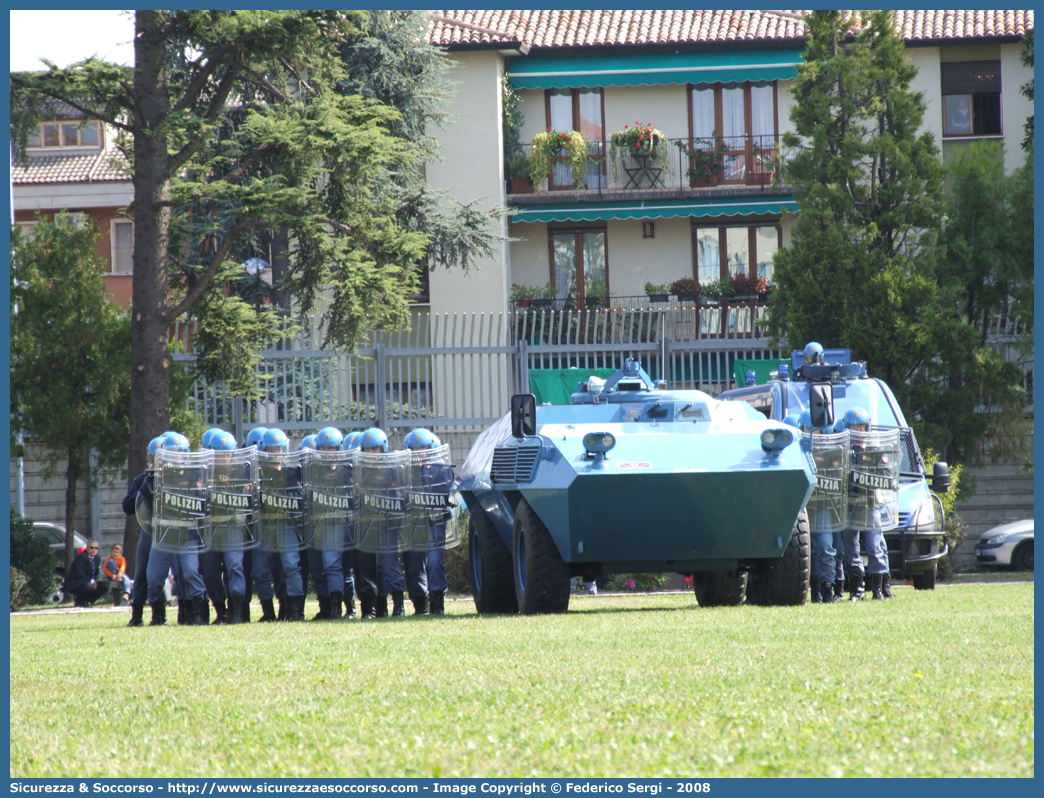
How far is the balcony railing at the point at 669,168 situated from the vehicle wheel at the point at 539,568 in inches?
888

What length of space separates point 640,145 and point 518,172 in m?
2.94

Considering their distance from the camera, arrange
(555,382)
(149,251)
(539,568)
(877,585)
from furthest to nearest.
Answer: (555,382)
(149,251)
(877,585)
(539,568)

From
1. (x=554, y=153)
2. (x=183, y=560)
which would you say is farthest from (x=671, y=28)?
(x=183, y=560)

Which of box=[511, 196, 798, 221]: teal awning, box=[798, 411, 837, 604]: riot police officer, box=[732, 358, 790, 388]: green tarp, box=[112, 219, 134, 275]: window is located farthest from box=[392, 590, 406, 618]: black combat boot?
box=[112, 219, 134, 275]: window

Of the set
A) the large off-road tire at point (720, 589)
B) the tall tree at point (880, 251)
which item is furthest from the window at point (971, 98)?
the large off-road tire at point (720, 589)

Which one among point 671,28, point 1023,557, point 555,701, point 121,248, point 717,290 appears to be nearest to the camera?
point 555,701

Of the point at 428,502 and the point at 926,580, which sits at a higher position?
the point at 428,502

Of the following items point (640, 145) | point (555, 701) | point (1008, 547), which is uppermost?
point (640, 145)

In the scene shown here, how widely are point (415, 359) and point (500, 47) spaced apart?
39.3ft

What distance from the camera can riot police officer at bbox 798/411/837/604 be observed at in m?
14.0

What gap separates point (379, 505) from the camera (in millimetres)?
14156

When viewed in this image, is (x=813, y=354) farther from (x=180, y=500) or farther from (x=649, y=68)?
(x=649, y=68)

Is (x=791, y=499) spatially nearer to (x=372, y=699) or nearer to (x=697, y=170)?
(x=372, y=699)

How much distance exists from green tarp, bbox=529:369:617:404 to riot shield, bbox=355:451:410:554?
29.4 ft
